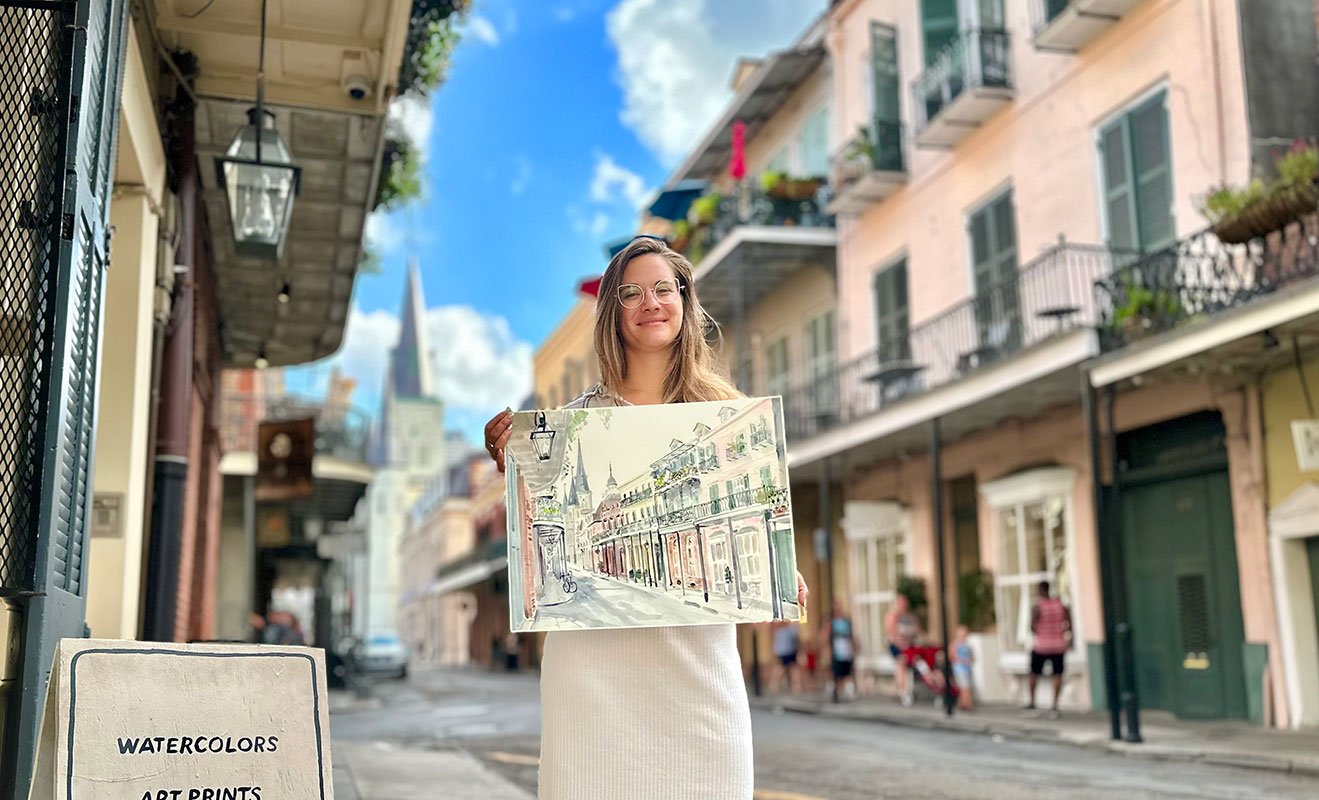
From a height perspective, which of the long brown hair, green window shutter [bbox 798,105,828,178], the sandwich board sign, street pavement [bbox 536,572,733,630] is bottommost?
the sandwich board sign

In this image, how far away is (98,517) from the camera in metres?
5.88

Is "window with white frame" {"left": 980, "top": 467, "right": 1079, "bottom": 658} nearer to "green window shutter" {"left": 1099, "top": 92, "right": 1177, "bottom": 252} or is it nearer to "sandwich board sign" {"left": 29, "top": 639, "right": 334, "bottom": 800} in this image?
"green window shutter" {"left": 1099, "top": 92, "right": 1177, "bottom": 252}

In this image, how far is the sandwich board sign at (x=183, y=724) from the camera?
276 centimetres

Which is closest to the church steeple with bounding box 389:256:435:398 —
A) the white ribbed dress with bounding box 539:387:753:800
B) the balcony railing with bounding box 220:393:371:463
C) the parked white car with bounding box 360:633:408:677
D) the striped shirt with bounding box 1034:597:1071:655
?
the parked white car with bounding box 360:633:408:677

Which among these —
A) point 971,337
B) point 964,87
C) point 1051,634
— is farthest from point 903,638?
point 964,87

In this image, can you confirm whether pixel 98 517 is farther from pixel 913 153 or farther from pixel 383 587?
pixel 383 587

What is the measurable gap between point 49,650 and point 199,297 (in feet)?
20.8

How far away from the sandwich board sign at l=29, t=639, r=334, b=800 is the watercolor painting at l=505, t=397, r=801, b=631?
2.66 ft

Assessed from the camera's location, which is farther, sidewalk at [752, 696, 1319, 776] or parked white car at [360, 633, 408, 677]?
parked white car at [360, 633, 408, 677]

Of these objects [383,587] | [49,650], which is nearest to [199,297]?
[49,650]

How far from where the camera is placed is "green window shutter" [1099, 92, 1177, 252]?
13798 millimetres

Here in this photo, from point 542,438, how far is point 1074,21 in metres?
13.5

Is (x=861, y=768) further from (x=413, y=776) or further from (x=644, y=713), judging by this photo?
(x=644, y=713)

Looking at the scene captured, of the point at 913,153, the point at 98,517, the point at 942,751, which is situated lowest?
the point at 942,751
